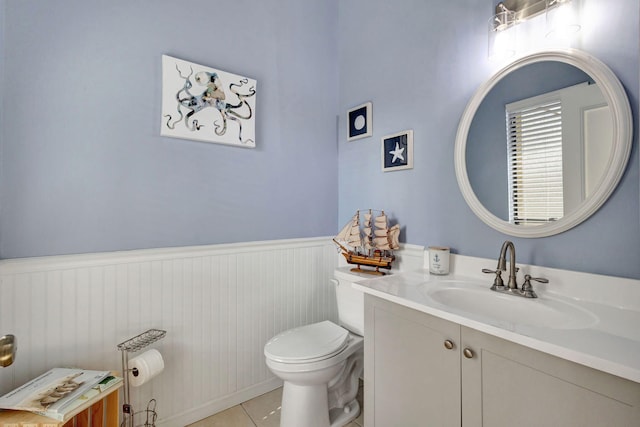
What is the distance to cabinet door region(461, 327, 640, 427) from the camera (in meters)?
0.69

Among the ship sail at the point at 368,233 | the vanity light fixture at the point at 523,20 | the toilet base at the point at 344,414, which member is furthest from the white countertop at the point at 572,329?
the vanity light fixture at the point at 523,20

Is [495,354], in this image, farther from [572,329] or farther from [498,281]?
[498,281]

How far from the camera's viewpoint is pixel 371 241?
1.82 meters

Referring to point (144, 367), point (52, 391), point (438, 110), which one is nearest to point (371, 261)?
point (438, 110)

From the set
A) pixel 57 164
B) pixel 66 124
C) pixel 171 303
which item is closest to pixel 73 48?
pixel 66 124

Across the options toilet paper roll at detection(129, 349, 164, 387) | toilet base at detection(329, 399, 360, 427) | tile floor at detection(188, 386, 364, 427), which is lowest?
tile floor at detection(188, 386, 364, 427)

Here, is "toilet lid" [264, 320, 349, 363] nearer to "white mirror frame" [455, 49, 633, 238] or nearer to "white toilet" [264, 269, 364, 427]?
"white toilet" [264, 269, 364, 427]

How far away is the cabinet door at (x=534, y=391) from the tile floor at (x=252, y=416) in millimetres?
939

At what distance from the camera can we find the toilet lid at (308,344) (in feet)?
4.51

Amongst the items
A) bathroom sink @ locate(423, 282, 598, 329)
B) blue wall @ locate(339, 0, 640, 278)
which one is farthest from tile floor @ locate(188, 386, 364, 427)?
blue wall @ locate(339, 0, 640, 278)

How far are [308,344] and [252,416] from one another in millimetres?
612

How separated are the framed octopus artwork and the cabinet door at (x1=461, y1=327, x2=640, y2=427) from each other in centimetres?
155

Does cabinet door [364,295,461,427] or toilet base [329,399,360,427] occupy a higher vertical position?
cabinet door [364,295,461,427]

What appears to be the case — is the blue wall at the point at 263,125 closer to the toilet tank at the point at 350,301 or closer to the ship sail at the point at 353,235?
the ship sail at the point at 353,235
